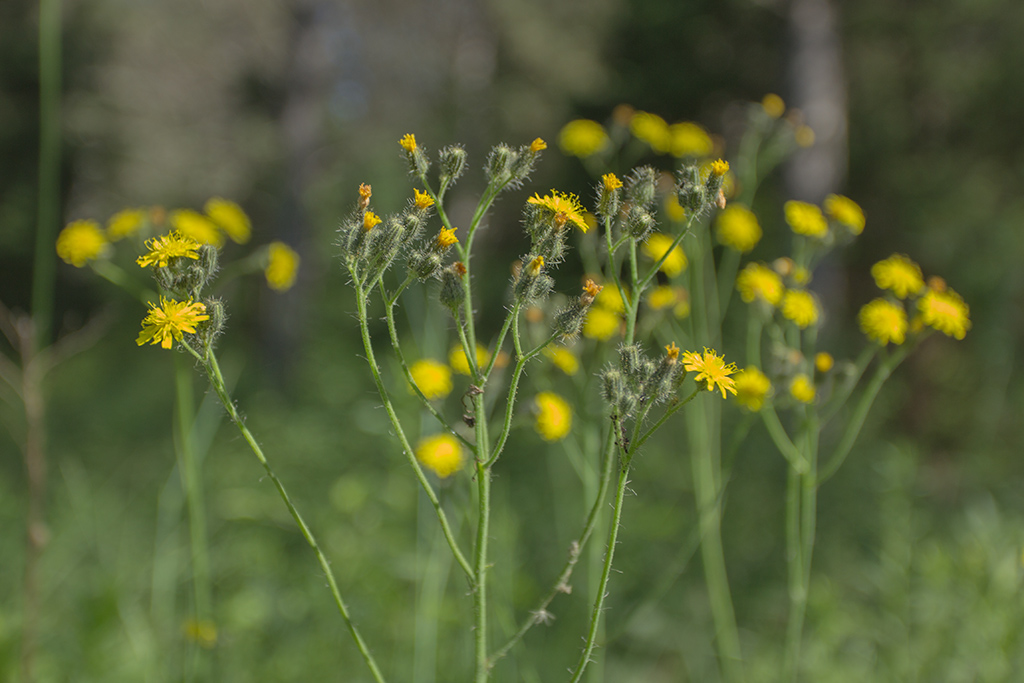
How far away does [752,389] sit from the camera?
1530mm

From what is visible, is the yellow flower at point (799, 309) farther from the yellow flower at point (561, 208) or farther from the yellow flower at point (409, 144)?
the yellow flower at point (409, 144)

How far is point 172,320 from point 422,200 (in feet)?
1.28

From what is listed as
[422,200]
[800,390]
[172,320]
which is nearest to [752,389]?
[800,390]

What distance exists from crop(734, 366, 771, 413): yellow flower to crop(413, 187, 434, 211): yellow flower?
0.83 metres

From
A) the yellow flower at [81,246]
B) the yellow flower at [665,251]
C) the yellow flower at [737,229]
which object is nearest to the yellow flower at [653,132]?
the yellow flower at [737,229]

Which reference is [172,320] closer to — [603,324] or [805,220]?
[603,324]

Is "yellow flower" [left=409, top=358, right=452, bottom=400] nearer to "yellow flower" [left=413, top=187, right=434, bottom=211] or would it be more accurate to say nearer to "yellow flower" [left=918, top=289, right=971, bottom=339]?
"yellow flower" [left=413, top=187, right=434, bottom=211]

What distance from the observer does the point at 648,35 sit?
29.2 feet

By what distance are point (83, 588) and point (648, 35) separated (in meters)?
8.77

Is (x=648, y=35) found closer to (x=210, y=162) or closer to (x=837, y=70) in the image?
(x=837, y=70)

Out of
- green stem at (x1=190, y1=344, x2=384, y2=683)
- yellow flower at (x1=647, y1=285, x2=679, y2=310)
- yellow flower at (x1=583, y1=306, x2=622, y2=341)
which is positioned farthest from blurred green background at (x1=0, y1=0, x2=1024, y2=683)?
green stem at (x1=190, y1=344, x2=384, y2=683)

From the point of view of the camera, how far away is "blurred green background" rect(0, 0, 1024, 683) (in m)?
2.29

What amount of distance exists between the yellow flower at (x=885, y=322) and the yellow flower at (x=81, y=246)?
1.88 m

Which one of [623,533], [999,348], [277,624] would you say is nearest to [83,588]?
[277,624]
